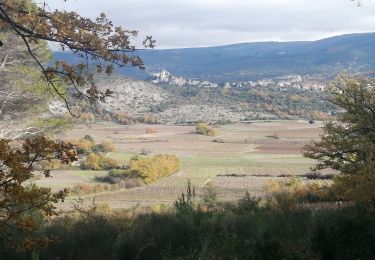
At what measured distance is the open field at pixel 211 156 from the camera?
44.8 metres

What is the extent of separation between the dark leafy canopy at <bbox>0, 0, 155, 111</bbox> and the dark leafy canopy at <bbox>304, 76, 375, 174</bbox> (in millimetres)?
16487

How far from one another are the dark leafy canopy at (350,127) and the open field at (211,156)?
11401 mm

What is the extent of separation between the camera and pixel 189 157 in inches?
2655

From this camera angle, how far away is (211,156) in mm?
68375

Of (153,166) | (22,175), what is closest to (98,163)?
(153,166)

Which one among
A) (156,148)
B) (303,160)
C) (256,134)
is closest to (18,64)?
(303,160)

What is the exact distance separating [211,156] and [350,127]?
45818mm

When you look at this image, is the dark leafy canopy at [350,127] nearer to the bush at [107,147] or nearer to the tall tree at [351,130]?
the tall tree at [351,130]

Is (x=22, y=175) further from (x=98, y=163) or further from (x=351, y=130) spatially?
(x=98, y=163)

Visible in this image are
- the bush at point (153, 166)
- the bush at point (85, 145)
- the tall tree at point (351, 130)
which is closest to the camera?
the tall tree at point (351, 130)

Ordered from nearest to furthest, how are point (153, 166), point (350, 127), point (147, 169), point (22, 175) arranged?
point (22, 175) → point (350, 127) → point (147, 169) → point (153, 166)

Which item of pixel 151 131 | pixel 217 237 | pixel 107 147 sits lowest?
pixel 151 131

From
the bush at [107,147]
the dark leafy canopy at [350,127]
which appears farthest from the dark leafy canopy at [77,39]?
the bush at [107,147]

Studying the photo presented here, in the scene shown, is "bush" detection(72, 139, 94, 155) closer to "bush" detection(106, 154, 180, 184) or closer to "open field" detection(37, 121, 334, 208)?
"open field" detection(37, 121, 334, 208)
